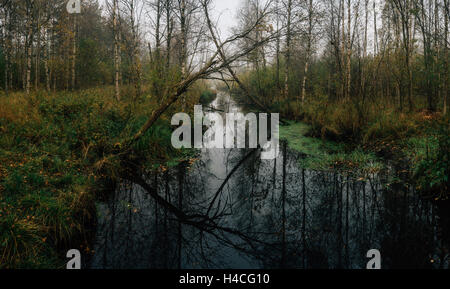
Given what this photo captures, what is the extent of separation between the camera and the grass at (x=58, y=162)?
10.4 feet

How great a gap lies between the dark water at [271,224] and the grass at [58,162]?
0.50 metres

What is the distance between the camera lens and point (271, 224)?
14.0 ft

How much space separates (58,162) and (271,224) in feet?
14.5

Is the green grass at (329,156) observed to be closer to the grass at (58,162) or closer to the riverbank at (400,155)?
the riverbank at (400,155)

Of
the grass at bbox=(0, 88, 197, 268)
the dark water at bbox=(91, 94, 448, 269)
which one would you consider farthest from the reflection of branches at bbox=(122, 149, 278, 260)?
the grass at bbox=(0, 88, 197, 268)

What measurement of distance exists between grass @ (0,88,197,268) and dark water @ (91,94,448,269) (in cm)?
50

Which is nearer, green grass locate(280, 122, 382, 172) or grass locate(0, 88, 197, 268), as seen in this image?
grass locate(0, 88, 197, 268)

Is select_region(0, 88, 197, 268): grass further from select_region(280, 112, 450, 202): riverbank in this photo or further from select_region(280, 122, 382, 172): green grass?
select_region(280, 112, 450, 202): riverbank

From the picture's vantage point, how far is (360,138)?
8.23m

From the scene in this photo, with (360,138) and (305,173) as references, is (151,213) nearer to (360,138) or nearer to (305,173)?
(305,173)

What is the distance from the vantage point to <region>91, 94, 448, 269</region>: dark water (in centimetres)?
339

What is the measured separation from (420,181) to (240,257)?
13.0 ft
